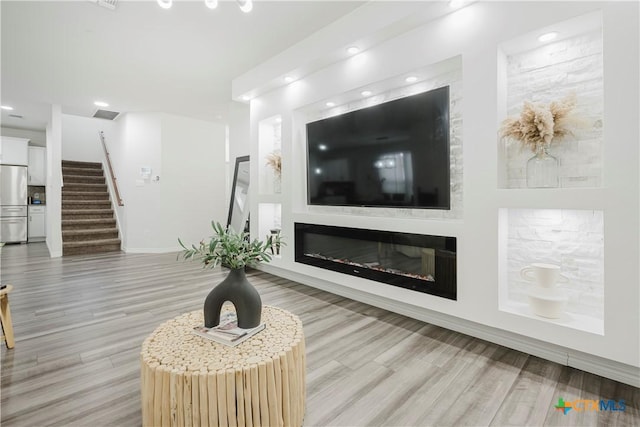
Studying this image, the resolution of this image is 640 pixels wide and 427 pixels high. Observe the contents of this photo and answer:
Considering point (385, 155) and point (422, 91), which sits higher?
point (422, 91)

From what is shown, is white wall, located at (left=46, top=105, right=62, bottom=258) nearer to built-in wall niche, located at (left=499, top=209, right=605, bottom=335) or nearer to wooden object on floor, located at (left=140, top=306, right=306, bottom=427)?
wooden object on floor, located at (left=140, top=306, right=306, bottom=427)

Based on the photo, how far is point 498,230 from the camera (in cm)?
229

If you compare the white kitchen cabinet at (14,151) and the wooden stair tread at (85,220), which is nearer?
the wooden stair tread at (85,220)

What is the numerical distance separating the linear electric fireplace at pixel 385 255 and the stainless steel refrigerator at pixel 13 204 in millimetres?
7916

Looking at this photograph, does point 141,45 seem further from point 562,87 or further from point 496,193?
point 562,87

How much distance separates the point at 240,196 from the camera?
5.65 metres

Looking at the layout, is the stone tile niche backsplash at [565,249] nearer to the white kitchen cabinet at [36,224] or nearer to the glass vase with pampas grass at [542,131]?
the glass vase with pampas grass at [542,131]

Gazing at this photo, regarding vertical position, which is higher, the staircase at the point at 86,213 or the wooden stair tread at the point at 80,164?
the wooden stair tread at the point at 80,164

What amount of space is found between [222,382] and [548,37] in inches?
116

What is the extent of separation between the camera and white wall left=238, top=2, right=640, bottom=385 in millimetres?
1796

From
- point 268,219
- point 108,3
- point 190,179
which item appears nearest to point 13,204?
point 190,179

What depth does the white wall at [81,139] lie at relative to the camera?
897 cm

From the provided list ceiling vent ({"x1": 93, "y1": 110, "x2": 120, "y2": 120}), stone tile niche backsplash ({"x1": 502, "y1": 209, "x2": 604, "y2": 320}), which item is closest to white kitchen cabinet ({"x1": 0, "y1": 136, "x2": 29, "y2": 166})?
ceiling vent ({"x1": 93, "y1": 110, "x2": 120, "y2": 120})

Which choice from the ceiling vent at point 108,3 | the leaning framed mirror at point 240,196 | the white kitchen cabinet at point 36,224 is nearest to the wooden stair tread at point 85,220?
the white kitchen cabinet at point 36,224
